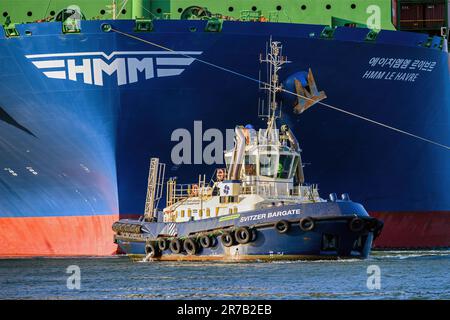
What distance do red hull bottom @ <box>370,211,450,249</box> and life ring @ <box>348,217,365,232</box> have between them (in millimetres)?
10300

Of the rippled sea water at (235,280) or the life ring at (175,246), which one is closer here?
the rippled sea water at (235,280)

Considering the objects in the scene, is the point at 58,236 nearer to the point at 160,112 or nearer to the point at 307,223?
the point at 160,112

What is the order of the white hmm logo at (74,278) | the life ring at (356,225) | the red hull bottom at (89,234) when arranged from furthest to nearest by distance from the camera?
the red hull bottom at (89,234)
the life ring at (356,225)
the white hmm logo at (74,278)

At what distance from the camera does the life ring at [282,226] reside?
30.3 metres

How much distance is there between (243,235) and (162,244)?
12.9 feet

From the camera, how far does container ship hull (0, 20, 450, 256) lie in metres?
37.5

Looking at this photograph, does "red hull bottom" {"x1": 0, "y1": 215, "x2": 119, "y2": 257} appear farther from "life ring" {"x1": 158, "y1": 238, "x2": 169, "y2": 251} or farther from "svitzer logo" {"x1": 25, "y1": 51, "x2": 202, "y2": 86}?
"svitzer logo" {"x1": 25, "y1": 51, "x2": 202, "y2": 86}

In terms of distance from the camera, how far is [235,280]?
87.2ft

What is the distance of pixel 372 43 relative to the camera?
3928cm

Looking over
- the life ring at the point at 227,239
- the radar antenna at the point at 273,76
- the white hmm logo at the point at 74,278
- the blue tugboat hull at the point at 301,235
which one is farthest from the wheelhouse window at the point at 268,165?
the white hmm logo at the point at 74,278

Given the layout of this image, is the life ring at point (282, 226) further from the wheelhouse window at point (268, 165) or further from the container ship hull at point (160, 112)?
the container ship hull at point (160, 112)

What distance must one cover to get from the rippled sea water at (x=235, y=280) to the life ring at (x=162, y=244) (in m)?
0.76

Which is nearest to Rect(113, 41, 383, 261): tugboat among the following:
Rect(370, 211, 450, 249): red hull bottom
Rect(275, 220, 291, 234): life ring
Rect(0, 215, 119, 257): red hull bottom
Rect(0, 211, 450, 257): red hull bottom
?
Rect(275, 220, 291, 234): life ring

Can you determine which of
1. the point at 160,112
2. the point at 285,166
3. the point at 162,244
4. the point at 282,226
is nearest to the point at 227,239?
the point at 282,226
